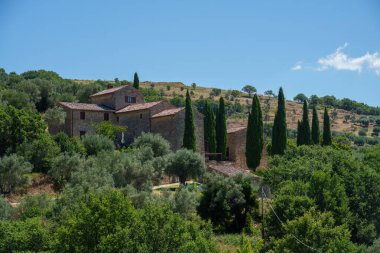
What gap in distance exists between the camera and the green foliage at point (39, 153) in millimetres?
37906

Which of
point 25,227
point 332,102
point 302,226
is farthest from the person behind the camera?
point 332,102

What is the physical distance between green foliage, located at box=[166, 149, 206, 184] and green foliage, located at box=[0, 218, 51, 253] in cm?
1907

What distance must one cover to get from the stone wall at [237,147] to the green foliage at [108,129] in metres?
12.5

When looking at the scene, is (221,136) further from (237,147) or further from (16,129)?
(16,129)

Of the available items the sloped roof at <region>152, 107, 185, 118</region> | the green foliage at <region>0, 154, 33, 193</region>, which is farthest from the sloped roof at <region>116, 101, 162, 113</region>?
the green foliage at <region>0, 154, 33, 193</region>

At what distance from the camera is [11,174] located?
3328cm

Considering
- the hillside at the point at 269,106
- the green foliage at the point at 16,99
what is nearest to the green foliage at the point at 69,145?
the green foliage at the point at 16,99

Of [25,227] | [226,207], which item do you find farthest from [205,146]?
[25,227]

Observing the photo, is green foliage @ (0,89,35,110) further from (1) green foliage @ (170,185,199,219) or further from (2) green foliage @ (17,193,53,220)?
(1) green foliage @ (170,185,199,219)

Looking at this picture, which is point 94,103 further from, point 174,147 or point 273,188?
point 273,188

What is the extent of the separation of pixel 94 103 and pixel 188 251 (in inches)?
1586

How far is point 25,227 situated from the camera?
74.1 ft

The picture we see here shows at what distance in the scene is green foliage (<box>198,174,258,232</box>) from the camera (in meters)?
35.9

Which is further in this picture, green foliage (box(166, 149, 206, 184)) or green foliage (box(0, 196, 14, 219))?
green foliage (box(166, 149, 206, 184))
